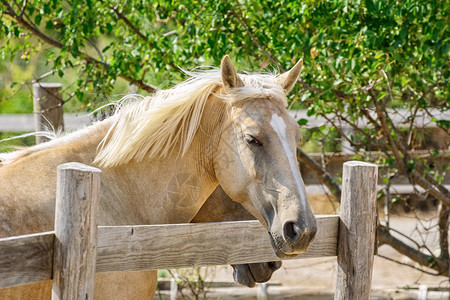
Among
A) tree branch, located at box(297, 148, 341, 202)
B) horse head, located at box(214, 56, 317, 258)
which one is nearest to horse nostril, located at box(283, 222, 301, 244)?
horse head, located at box(214, 56, 317, 258)

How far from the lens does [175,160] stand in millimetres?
2420

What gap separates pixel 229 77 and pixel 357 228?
0.82 m

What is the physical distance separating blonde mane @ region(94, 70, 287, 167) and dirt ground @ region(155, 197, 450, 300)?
1.92 meters

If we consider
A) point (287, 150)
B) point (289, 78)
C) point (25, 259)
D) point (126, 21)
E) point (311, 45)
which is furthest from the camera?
point (126, 21)

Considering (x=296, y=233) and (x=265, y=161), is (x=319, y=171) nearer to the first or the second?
(x=265, y=161)

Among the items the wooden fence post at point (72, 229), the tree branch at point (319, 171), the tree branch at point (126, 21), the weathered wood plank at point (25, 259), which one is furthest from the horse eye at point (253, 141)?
the tree branch at point (319, 171)

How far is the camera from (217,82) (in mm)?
2439

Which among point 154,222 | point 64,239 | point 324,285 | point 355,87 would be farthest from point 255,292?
point 64,239

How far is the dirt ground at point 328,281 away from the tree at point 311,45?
0.51 metres

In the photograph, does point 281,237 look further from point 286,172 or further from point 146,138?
point 146,138

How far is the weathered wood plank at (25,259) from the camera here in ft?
5.18

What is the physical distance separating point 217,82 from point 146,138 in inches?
15.5

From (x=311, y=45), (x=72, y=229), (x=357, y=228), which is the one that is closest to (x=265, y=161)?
(x=357, y=228)

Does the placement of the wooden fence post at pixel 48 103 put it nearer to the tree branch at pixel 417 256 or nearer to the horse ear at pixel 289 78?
the horse ear at pixel 289 78
